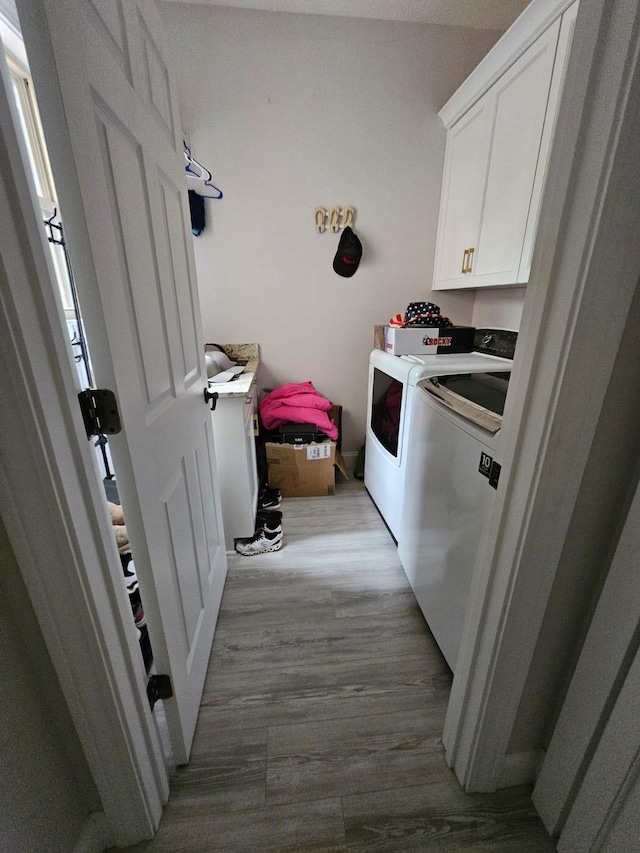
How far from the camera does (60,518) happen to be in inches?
23.1

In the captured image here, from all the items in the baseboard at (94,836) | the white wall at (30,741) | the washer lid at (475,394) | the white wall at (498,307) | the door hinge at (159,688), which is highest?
the white wall at (498,307)

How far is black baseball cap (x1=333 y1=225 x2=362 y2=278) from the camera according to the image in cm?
237

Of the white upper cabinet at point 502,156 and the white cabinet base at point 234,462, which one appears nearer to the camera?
the white upper cabinet at point 502,156

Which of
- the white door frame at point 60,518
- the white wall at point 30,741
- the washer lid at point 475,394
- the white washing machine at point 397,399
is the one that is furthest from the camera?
the white washing machine at point 397,399

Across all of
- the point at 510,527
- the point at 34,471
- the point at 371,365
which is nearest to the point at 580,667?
the point at 510,527

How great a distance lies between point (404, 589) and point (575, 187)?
162 centimetres

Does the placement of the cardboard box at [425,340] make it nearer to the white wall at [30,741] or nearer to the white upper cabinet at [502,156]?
the white upper cabinet at [502,156]

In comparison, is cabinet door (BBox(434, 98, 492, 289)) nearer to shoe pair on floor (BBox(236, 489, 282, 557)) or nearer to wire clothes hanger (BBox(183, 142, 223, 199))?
wire clothes hanger (BBox(183, 142, 223, 199))

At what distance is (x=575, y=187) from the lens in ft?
1.84

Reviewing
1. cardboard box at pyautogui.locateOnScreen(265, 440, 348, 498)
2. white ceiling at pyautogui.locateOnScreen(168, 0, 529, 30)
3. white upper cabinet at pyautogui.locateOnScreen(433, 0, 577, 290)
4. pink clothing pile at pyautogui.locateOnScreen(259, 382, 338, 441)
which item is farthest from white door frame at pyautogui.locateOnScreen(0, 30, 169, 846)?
white ceiling at pyautogui.locateOnScreen(168, 0, 529, 30)

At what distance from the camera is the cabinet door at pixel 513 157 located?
4.80ft

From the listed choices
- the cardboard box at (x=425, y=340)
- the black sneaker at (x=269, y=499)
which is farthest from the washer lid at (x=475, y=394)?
the black sneaker at (x=269, y=499)

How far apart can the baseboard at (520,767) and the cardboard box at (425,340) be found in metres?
1.63

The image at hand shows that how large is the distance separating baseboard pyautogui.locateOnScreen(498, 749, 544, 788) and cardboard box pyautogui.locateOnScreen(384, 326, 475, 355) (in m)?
1.63
